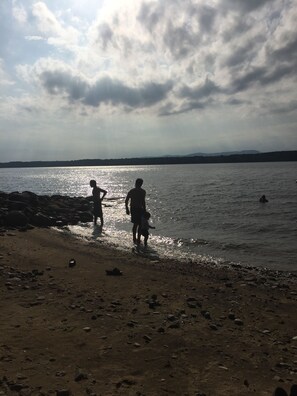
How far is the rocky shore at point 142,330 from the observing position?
14.6 ft

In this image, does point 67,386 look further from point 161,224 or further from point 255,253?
point 161,224

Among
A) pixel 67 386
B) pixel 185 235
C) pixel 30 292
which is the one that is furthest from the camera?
pixel 185 235

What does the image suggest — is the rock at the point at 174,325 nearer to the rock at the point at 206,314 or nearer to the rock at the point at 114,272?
the rock at the point at 206,314

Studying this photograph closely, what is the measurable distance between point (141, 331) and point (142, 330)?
4 cm

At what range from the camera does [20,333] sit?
5.57 metres

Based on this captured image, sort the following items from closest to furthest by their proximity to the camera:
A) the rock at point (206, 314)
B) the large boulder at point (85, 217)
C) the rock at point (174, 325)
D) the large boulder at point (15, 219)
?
the rock at point (174, 325) → the rock at point (206, 314) → the large boulder at point (15, 219) → the large boulder at point (85, 217)

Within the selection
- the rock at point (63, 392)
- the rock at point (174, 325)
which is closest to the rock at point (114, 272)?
the rock at point (174, 325)

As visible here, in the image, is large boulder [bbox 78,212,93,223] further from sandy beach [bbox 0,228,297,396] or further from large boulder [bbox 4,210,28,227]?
sandy beach [bbox 0,228,297,396]

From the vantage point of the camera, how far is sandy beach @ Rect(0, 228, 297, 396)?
4.45m

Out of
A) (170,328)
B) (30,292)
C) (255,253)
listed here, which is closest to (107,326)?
(170,328)

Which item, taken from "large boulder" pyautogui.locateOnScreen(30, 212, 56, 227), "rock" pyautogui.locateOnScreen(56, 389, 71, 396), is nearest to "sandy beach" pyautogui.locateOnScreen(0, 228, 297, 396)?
"rock" pyautogui.locateOnScreen(56, 389, 71, 396)

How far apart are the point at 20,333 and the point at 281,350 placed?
12.4 ft

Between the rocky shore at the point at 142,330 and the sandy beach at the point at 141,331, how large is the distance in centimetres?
1

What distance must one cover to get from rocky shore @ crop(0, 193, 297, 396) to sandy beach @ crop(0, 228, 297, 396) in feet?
→ 0.05
